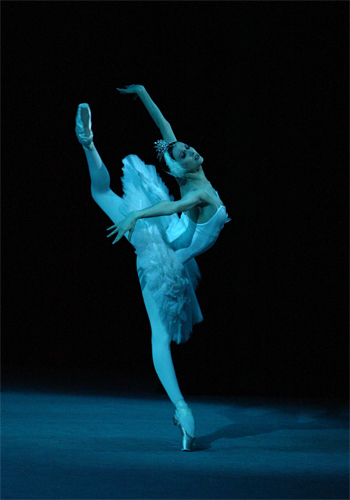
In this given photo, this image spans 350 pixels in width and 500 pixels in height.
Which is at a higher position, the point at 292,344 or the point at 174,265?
the point at 174,265

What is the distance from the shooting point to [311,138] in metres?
4.84

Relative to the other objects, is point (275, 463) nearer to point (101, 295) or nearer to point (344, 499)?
point (344, 499)

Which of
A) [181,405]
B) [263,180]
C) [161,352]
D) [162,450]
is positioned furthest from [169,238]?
[263,180]

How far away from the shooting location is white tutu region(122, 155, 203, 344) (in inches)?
121

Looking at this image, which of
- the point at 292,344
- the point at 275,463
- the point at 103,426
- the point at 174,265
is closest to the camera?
the point at 275,463

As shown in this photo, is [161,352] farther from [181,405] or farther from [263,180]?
[263,180]

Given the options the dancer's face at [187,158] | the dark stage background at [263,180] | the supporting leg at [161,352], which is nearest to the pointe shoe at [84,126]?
the dancer's face at [187,158]

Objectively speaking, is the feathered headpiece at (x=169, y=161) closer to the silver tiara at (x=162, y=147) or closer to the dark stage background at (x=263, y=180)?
the silver tiara at (x=162, y=147)

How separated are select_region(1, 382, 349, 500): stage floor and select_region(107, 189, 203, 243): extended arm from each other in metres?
0.82

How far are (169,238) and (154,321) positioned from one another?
38cm

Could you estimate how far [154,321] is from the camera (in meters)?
3.12

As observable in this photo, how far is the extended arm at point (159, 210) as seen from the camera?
2766 mm

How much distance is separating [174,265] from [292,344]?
6.46 feet

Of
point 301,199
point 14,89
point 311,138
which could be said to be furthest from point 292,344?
point 14,89
